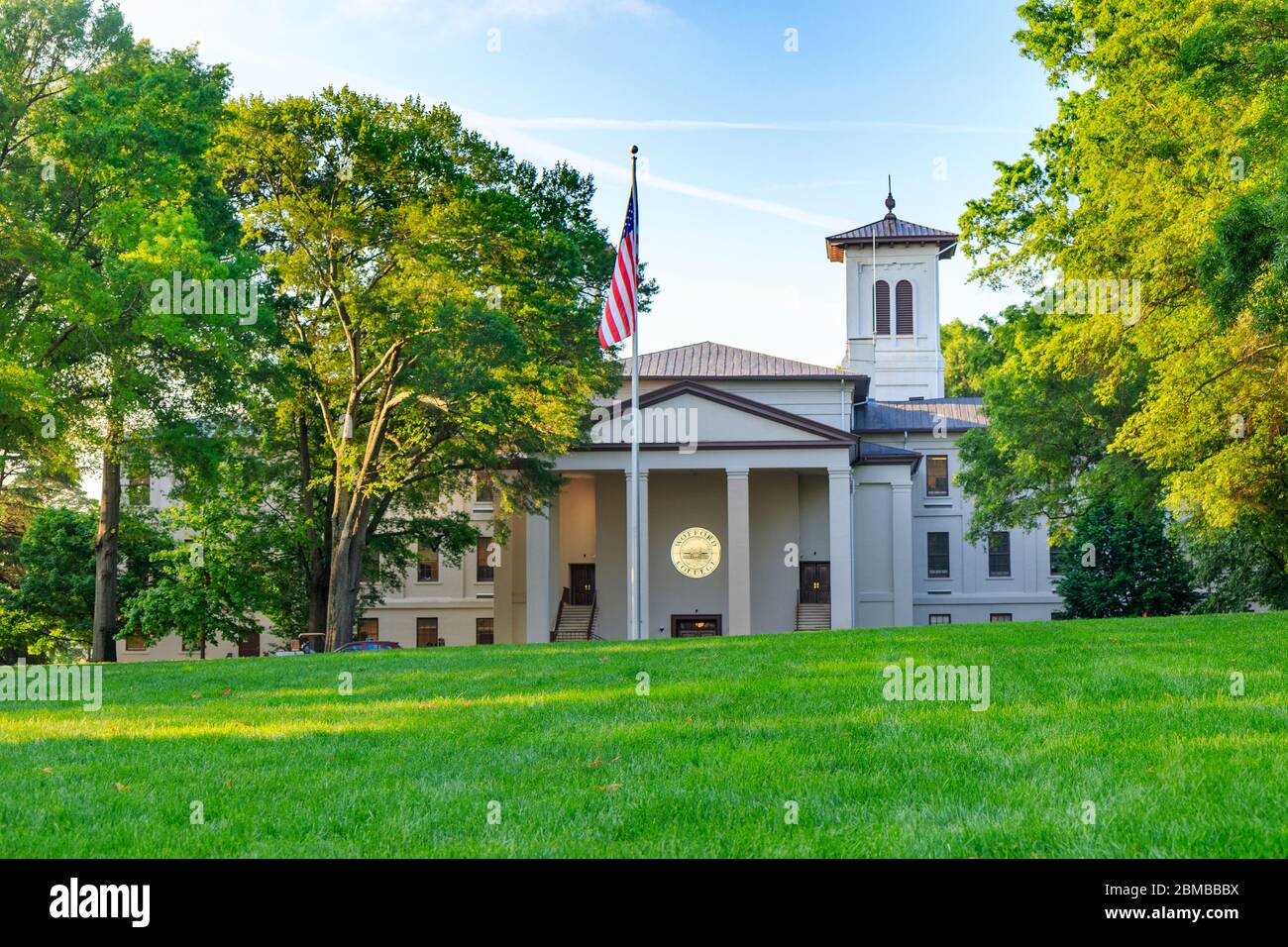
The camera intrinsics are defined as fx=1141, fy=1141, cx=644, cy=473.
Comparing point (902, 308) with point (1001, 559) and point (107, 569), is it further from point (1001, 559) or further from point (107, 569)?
point (107, 569)

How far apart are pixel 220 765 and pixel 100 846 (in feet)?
7.49

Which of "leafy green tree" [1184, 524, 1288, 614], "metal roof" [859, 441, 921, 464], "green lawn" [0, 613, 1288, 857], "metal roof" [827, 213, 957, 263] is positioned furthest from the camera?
"metal roof" [827, 213, 957, 263]

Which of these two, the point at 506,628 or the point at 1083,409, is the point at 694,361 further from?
the point at 1083,409

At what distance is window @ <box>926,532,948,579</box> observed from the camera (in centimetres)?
5622

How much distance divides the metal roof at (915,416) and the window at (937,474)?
1704 millimetres

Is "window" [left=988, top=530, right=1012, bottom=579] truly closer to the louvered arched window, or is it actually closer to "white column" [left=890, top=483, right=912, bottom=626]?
"white column" [left=890, top=483, right=912, bottom=626]

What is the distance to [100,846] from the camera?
20.1ft

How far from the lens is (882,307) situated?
63.6m

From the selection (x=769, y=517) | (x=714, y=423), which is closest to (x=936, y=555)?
(x=769, y=517)

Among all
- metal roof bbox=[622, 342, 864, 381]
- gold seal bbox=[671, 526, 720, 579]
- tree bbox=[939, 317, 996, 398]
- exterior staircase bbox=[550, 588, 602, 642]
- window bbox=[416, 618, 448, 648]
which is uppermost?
tree bbox=[939, 317, 996, 398]

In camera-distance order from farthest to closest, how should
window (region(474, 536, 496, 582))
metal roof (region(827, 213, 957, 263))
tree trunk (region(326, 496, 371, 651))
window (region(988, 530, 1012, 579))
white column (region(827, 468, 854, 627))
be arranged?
metal roof (region(827, 213, 957, 263)) < window (region(988, 530, 1012, 579)) < window (region(474, 536, 496, 582)) < white column (region(827, 468, 854, 627)) < tree trunk (region(326, 496, 371, 651))

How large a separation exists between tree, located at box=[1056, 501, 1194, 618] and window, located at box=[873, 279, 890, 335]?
25268 mm

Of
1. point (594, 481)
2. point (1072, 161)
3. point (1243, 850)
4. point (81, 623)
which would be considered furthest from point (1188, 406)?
point (81, 623)

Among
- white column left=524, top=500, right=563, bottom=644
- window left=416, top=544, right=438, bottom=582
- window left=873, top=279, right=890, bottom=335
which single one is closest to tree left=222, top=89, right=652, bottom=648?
white column left=524, top=500, right=563, bottom=644
